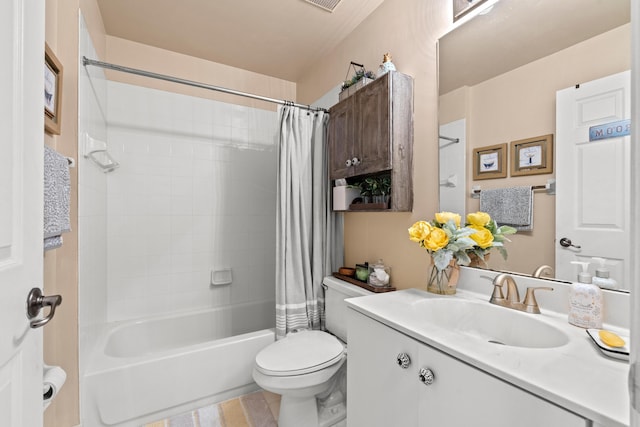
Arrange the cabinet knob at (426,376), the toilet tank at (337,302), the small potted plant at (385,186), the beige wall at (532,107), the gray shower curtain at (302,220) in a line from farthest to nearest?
the gray shower curtain at (302,220) → the toilet tank at (337,302) → the small potted plant at (385,186) → the beige wall at (532,107) → the cabinet knob at (426,376)

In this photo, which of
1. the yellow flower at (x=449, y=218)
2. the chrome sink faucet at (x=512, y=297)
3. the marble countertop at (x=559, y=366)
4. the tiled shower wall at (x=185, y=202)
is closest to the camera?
the marble countertop at (x=559, y=366)

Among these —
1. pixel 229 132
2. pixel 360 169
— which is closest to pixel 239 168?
pixel 229 132

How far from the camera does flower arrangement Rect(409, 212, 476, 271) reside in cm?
118

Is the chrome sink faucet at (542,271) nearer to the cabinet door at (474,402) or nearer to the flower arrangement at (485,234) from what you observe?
the flower arrangement at (485,234)

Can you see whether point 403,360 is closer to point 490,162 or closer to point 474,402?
point 474,402

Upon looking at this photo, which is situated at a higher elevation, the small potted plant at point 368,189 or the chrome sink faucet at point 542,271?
the small potted plant at point 368,189

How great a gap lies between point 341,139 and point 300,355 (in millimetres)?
1254

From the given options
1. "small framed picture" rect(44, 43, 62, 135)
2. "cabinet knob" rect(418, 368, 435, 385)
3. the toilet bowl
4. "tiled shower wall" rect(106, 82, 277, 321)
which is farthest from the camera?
"tiled shower wall" rect(106, 82, 277, 321)

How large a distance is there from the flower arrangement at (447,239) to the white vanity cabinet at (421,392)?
39 centimetres

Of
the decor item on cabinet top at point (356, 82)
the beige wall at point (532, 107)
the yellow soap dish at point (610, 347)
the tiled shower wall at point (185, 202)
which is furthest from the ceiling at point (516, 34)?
Result: the tiled shower wall at point (185, 202)

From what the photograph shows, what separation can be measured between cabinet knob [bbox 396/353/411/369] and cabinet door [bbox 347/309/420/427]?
0.01 meters

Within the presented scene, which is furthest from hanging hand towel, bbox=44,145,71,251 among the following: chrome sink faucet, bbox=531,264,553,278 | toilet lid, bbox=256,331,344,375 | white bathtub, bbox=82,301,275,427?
chrome sink faucet, bbox=531,264,553,278

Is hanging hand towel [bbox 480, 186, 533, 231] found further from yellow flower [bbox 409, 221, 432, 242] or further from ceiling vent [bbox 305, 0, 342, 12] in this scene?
ceiling vent [bbox 305, 0, 342, 12]

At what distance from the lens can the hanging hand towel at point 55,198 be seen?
96 centimetres
